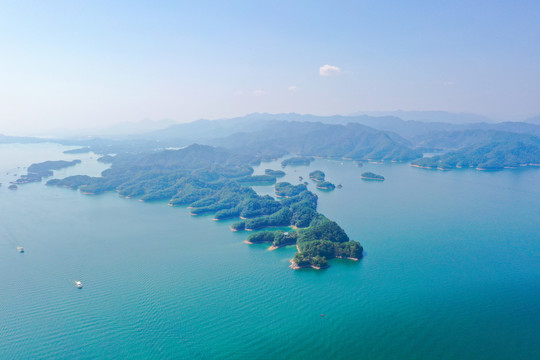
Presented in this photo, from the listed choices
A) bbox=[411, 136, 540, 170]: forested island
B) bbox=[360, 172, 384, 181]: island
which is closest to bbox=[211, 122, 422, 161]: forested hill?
bbox=[411, 136, 540, 170]: forested island

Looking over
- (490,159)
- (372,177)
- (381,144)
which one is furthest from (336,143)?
(372,177)

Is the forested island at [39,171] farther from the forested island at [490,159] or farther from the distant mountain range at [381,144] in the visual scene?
the forested island at [490,159]

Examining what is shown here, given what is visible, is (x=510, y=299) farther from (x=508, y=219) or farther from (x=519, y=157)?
(x=519, y=157)

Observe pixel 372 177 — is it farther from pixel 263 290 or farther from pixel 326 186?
Answer: pixel 263 290

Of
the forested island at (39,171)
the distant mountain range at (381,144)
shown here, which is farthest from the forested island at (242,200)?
the distant mountain range at (381,144)

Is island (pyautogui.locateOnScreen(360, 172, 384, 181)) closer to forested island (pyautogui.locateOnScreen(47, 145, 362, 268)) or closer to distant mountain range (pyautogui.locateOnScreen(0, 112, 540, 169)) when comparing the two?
forested island (pyautogui.locateOnScreen(47, 145, 362, 268))

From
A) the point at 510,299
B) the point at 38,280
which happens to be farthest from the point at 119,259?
the point at 510,299
